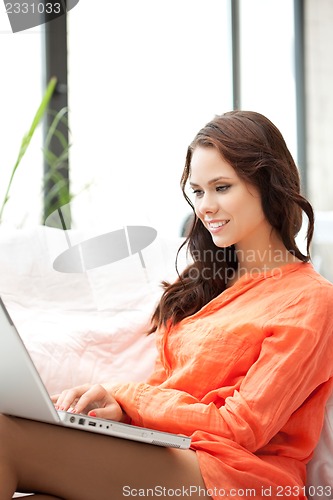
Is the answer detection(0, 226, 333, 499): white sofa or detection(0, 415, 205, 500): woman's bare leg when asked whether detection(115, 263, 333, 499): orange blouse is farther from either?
detection(0, 226, 333, 499): white sofa

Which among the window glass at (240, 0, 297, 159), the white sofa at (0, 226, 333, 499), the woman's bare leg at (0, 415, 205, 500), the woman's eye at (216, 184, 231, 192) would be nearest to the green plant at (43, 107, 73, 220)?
the white sofa at (0, 226, 333, 499)

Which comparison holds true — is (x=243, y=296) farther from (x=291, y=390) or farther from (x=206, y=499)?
(x=206, y=499)

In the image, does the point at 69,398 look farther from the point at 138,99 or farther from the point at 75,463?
the point at 138,99

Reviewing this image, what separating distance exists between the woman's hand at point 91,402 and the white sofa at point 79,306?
0.31 meters

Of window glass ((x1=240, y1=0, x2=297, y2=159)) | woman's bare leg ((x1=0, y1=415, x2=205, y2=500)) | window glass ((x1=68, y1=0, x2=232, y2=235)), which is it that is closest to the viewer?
woman's bare leg ((x1=0, y1=415, x2=205, y2=500))

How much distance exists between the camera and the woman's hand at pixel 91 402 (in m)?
1.32

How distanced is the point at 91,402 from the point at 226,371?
0.27 meters

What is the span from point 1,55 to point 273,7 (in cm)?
191

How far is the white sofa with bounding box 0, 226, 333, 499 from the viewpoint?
1.71 m

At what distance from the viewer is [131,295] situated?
1.91m

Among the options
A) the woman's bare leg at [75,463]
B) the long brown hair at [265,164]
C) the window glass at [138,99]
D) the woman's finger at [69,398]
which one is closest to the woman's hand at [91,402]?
the woman's finger at [69,398]

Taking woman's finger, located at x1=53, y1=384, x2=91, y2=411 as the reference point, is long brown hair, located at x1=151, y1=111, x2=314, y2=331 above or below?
above

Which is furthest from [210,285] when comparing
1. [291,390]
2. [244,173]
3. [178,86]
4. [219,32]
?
[219,32]

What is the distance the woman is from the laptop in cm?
5
